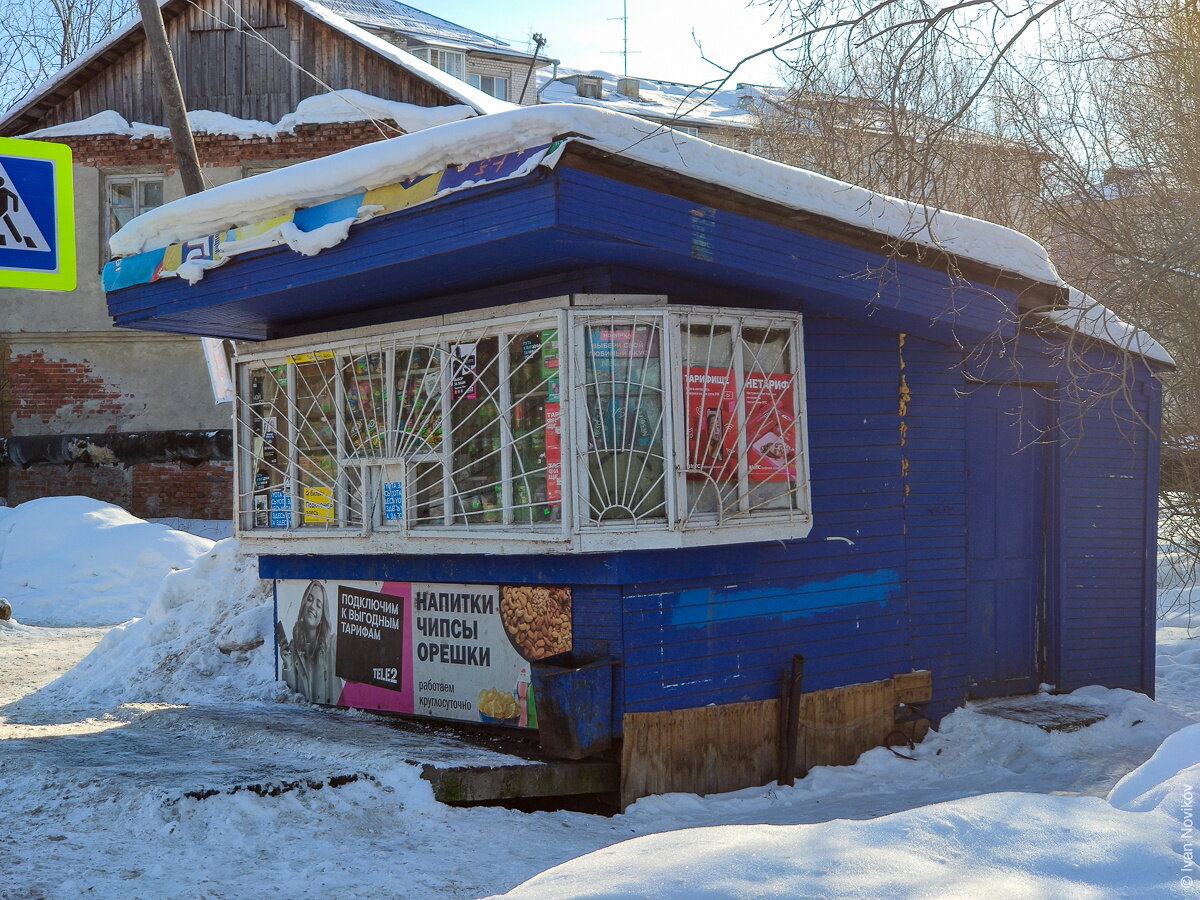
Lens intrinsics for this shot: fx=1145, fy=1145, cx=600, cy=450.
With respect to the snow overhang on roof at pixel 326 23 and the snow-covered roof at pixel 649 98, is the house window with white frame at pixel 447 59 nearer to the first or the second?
the snow-covered roof at pixel 649 98

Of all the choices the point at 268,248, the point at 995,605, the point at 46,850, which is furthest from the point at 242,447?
the point at 995,605

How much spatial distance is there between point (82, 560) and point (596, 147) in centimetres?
1284

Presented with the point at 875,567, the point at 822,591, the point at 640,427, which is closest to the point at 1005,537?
the point at 875,567

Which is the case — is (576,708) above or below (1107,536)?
below

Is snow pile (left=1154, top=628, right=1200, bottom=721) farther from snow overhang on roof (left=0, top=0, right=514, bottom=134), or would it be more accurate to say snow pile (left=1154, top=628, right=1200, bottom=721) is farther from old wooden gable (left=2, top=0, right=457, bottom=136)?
old wooden gable (left=2, top=0, right=457, bottom=136)

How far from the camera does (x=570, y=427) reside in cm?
608

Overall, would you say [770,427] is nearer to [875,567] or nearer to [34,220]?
[875,567]

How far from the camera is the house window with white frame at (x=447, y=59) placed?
27703 mm

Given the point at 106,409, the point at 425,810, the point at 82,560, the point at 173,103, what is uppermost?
the point at 173,103

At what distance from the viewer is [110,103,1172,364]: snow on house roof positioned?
17.8ft

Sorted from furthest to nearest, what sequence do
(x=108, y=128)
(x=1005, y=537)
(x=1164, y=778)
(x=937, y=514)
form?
(x=108, y=128)
(x=1005, y=537)
(x=937, y=514)
(x=1164, y=778)

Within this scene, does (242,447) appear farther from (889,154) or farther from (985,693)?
(985,693)

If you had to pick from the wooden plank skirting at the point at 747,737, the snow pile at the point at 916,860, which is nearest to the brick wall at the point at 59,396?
the wooden plank skirting at the point at 747,737

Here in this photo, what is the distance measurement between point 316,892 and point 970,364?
223 inches
